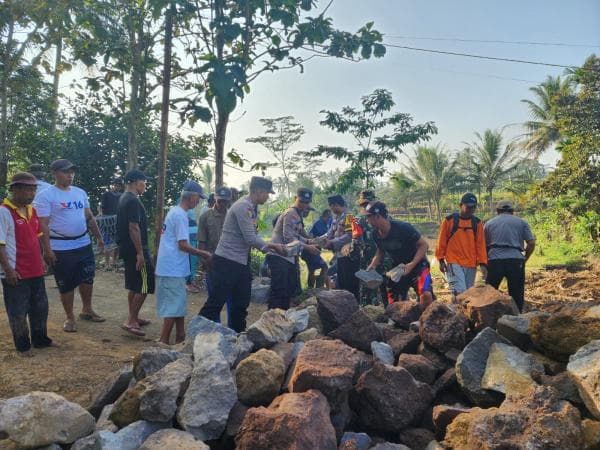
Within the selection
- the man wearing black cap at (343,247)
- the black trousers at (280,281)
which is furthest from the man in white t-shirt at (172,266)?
the man wearing black cap at (343,247)

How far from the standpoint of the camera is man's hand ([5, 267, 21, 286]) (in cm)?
352

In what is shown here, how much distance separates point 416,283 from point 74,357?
11.1 ft

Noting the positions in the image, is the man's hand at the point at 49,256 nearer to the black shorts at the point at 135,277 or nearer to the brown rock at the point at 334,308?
the black shorts at the point at 135,277

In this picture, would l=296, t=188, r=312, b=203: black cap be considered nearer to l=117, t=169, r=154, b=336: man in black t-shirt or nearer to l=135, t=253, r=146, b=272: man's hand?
l=117, t=169, r=154, b=336: man in black t-shirt

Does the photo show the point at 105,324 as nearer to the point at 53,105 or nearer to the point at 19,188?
the point at 19,188

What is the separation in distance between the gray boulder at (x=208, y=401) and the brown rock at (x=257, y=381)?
0.30 ft

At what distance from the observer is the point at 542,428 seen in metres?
1.92

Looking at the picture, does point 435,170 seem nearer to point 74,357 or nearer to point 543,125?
point 543,125

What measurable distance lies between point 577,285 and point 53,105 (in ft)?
55.4

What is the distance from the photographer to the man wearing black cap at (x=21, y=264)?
357cm

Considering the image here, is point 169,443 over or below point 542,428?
below

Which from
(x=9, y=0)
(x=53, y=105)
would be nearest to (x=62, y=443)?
(x=9, y=0)

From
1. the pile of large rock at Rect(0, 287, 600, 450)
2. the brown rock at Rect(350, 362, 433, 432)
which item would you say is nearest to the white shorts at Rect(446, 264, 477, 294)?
the pile of large rock at Rect(0, 287, 600, 450)

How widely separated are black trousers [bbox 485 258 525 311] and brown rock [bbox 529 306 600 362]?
95.1 inches
